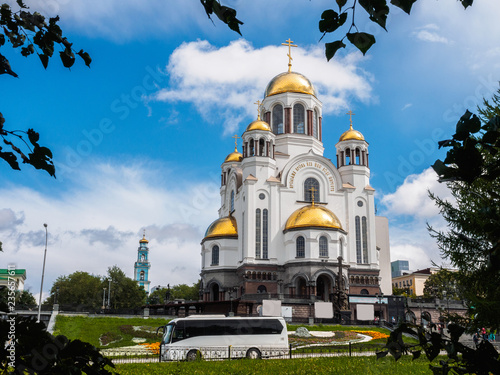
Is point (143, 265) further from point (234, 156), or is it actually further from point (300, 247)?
point (300, 247)

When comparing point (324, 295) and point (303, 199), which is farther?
point (303, 199)

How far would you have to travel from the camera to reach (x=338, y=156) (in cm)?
4691

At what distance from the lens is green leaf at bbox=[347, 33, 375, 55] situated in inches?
88.7

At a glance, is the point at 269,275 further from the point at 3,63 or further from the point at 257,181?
the point at 3,63

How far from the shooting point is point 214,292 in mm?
44500

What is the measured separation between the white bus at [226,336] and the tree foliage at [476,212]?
7137 millimetres

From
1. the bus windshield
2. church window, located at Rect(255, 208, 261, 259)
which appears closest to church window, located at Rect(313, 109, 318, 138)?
church window, located at Rect(255, 208, 261, 259)

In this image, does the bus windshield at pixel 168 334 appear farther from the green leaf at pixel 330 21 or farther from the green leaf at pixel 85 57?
the green leaf at pixel 330 21

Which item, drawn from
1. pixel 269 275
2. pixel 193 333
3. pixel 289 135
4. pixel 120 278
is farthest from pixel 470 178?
pixel 120 278

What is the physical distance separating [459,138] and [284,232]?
130 feet

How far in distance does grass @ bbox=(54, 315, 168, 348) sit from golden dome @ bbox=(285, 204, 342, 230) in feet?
44.9

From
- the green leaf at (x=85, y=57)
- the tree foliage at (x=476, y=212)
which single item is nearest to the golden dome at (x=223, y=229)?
the tree foliage at (x=476, y=212)

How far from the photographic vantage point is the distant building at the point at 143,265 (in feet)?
324

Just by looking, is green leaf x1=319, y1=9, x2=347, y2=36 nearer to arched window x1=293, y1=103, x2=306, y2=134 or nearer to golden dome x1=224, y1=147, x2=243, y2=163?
arched window x1=293, y1=103, x2=306, y2=134
